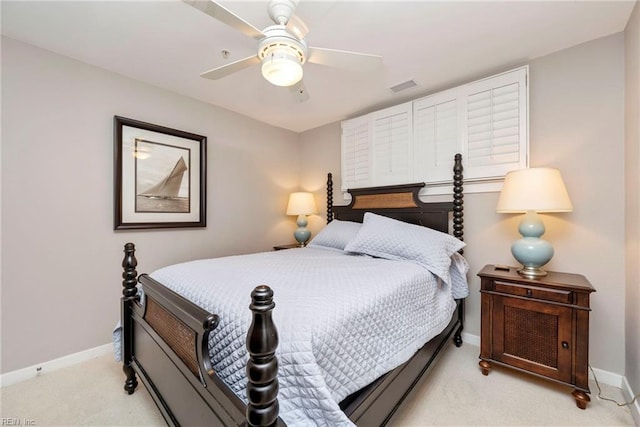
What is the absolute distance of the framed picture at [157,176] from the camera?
2424 millimetres

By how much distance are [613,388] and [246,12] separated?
3.46 meters

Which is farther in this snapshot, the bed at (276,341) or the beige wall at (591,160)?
the beige wall at (591,160)

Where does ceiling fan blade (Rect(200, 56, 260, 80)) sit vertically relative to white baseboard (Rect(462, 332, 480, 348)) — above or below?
above

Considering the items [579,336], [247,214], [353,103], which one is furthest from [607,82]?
[247,214]

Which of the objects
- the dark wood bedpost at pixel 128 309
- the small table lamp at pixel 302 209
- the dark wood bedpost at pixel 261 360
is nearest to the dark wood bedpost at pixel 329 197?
the small table lamp at pixel 302 209

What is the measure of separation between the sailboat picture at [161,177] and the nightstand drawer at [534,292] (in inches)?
115

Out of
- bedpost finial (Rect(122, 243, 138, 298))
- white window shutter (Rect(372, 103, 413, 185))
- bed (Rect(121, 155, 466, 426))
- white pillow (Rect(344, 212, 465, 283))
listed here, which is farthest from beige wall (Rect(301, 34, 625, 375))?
bedpost finial (Rect(122, 243, 138, 298))

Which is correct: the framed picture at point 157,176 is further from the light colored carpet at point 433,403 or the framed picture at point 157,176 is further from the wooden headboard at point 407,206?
the wooden headboard at point 407,206

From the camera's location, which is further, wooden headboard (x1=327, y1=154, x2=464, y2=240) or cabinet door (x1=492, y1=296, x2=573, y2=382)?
wooden headboard (x1=327, y1=154, x2=464, y2=240)

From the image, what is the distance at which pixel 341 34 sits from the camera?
1882mm

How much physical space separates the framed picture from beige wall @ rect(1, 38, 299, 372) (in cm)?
9

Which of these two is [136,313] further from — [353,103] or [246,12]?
[353,103]

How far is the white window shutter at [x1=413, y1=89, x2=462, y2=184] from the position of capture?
2.58 metres

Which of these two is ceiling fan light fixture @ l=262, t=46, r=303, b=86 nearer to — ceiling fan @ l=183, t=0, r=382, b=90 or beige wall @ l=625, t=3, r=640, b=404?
ceiling fan @ l=183, t=0, r=382, b=90
